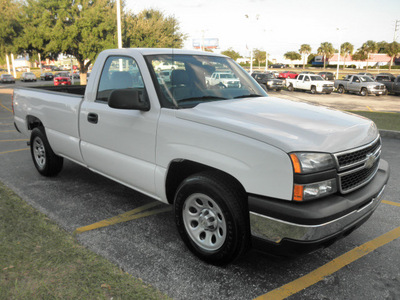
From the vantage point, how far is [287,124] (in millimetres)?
2893

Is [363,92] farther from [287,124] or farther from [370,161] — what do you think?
[287,124]

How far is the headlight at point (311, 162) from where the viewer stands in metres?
2.49

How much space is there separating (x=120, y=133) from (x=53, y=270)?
1.50 m

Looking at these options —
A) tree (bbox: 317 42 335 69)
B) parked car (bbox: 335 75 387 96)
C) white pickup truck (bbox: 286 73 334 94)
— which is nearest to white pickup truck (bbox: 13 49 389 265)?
parked car (bbox: 335 75 387 96)

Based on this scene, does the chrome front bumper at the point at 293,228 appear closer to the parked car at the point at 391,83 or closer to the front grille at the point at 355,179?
the front grille at the point at 355,179

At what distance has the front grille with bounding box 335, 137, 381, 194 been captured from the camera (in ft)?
8.87

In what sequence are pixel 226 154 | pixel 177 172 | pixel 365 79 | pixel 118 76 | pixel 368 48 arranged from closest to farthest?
pixel 226 154
pixel 177 172
pixel 118 76
pixel 365 79
pixel 368 48

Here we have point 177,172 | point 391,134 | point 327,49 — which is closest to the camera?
point 177,172

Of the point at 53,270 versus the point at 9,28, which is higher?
the point at 9,28

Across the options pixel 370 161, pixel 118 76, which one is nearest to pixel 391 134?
pixel 370 161

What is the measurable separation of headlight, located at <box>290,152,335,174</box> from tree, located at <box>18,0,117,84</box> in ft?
96.5

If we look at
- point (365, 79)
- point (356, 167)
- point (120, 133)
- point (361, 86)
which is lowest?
point (361, 86)

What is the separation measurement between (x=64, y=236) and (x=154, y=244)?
3.11 ft

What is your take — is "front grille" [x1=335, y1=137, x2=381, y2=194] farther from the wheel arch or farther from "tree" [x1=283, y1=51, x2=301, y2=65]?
"tree" [x1=283, y1=51, x2=301, y2=65]
